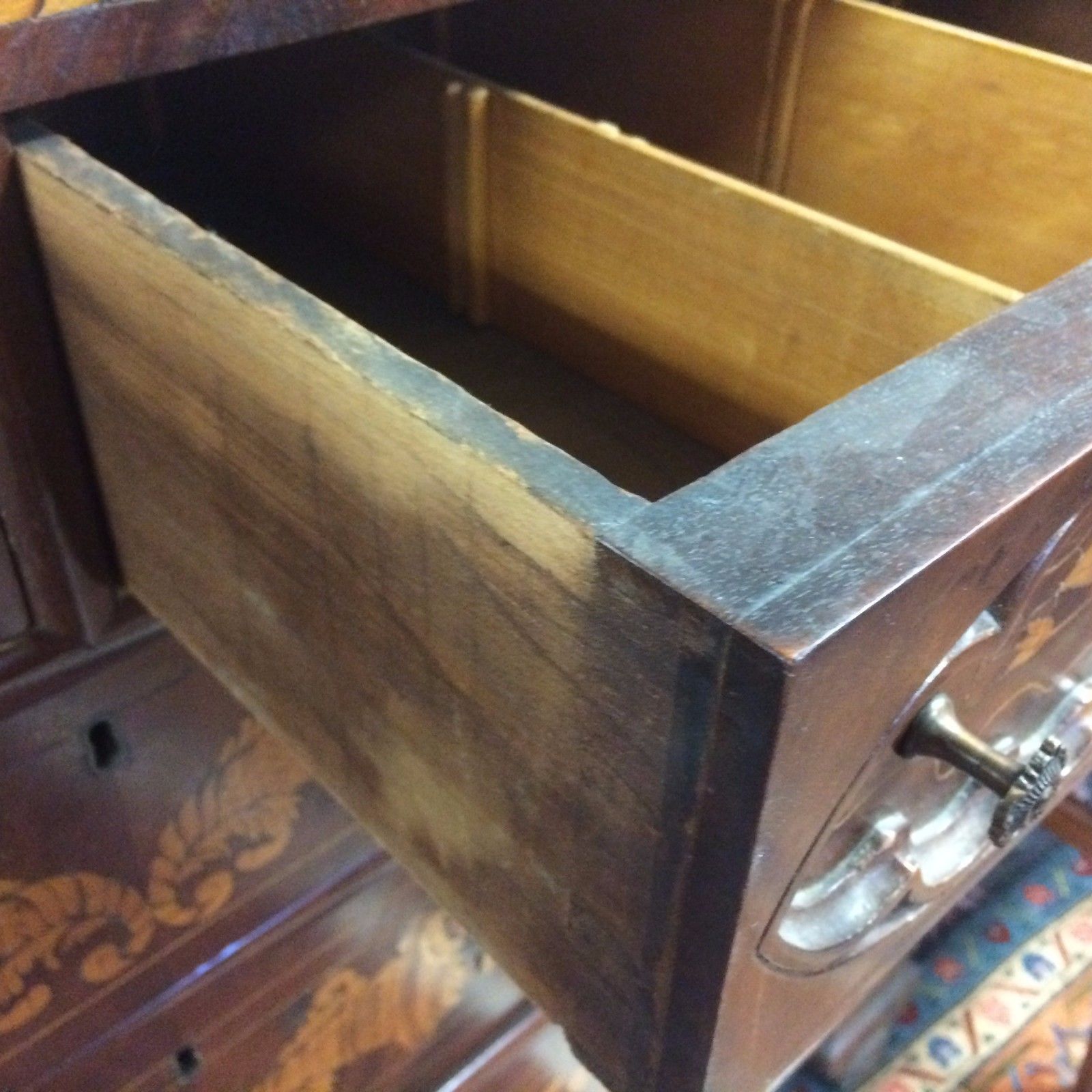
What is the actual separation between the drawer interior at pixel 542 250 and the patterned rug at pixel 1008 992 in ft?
2.94

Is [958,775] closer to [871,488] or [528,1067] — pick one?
[871,488]

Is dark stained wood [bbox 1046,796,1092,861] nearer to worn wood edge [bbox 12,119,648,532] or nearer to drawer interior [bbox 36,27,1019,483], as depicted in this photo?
drawer interior [bbox 36,27,1019,483]

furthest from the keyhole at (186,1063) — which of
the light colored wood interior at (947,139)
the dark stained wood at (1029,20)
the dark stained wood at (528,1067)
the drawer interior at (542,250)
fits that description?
the dark stained wood at (1029,20)

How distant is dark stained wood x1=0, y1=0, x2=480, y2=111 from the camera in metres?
0.40

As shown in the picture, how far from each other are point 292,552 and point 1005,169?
44cm

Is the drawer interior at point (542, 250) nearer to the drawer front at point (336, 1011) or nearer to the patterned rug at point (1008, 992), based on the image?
the drawer front at point (336, 1011)

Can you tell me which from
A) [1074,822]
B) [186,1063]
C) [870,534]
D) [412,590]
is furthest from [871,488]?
[1074,822]

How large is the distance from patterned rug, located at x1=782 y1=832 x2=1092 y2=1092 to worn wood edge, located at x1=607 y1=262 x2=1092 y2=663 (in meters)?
1.08

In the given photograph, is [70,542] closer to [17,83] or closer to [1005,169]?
[17,83]

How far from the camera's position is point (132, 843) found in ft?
2.17

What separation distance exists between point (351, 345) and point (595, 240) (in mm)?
282

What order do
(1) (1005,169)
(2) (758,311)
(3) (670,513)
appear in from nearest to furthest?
(3) (670,513) < (2) (758,311) < (1) (1005,169)

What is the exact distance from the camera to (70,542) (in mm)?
564

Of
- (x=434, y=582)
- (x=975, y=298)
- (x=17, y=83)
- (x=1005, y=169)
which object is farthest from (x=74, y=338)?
(x=1005, y=169)
